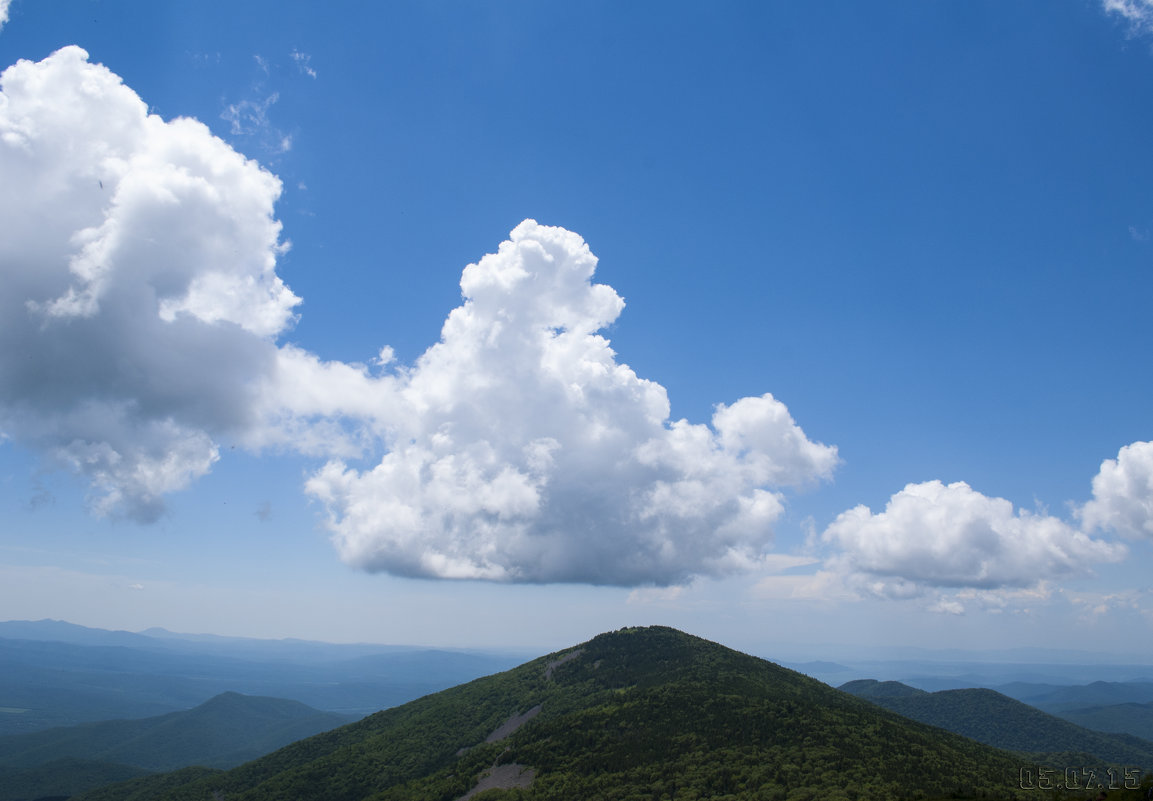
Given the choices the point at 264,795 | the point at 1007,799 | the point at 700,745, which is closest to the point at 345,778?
the point at 264,795

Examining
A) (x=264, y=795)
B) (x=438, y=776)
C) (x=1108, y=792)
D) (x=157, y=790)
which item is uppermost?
(x=1108, y=792)

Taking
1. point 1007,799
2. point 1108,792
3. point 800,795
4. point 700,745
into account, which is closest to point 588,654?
point 700,745

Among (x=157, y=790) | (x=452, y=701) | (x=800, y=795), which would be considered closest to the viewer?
(x=800, y=795)

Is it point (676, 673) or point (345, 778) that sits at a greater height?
point (676, 673)

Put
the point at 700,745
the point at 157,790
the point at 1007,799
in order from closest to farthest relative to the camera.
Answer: the point at 1007,799
the point at 700,745
the point at 157,790

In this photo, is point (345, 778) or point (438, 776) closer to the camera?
point (438, 776)

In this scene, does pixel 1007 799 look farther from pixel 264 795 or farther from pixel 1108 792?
pixel 264 795
